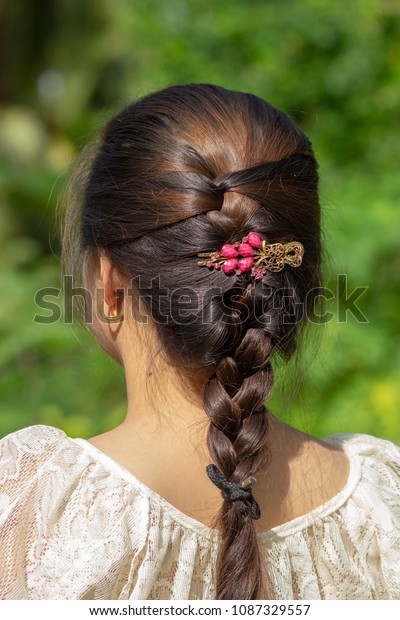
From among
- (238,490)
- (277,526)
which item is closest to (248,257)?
(238,490)

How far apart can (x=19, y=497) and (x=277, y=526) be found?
587 millimetres

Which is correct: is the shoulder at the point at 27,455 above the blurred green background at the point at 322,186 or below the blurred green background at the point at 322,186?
below

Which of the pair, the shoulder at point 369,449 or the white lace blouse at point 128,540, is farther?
the shoulder at point 369,449

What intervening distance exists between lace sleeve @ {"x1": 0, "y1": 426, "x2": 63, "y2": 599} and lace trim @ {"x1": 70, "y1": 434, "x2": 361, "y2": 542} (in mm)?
78

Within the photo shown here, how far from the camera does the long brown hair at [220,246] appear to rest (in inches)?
61.5

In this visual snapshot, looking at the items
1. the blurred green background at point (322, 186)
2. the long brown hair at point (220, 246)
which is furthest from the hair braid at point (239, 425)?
the blurred green background at point (322, 186)

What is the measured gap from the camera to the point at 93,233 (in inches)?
70.9

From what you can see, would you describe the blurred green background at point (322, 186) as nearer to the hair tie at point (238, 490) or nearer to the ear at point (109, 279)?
the ear at point (109, 279)

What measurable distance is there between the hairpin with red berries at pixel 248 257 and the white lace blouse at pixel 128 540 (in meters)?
0.50

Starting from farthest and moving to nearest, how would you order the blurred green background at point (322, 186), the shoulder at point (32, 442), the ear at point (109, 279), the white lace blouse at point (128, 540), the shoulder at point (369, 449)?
the blurred green background at point (322, 186) < the shoulder at point (369, 449) < the ear at point (109, 279) < the shoulder at point (32, 442) < the white lace blouse at point (128, 540)

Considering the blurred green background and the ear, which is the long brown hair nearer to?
the ear

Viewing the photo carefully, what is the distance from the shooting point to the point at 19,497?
60.7 inches

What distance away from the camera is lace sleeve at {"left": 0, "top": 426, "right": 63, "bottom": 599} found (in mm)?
1494
